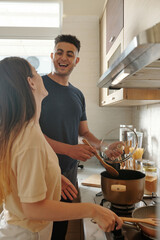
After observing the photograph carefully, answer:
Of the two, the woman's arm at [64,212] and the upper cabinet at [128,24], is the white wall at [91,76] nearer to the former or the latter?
the upper cabinet at [128,24]

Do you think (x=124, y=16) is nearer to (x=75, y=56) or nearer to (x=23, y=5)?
(x=75, y=56)

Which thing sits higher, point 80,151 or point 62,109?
point 62,109

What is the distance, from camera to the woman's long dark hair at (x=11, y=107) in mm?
720

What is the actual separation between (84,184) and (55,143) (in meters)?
0.50

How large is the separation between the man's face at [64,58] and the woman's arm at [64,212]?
1.08 meters

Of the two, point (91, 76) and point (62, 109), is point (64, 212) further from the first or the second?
point (91, 76)

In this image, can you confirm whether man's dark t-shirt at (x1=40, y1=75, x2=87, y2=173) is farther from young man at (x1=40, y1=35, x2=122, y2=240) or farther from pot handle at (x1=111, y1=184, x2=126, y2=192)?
pot handle at (x1=111, y1=184, x2=126, y2=192)

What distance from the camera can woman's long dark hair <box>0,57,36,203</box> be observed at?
2.36 ft

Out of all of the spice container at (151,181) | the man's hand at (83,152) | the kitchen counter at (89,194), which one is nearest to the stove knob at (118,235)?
the kitchen counter at (89,194)

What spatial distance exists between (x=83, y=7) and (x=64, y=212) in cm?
202

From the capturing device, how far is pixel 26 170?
66 cm

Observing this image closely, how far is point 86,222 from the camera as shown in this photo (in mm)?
993

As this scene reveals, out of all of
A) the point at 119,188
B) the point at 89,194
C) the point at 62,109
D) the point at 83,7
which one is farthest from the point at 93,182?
the point at 83,7

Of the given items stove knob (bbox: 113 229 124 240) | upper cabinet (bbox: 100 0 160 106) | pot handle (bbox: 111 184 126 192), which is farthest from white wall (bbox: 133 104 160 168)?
stove knob (bbox: 113 229 124 240)
